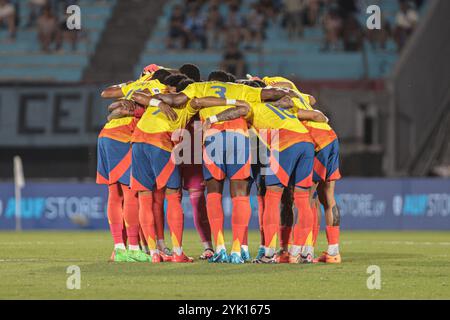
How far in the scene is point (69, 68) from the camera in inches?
1280

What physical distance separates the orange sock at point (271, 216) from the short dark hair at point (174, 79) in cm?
197

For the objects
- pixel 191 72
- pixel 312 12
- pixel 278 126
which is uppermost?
pixel 312 12

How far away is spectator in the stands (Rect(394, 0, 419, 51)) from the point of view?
31.7m

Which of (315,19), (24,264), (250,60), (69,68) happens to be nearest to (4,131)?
(69,68)

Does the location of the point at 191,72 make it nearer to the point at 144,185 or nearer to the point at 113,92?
the point at 113,92

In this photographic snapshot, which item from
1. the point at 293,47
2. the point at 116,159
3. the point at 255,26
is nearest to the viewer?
the point at 116,159

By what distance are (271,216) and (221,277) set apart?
1845 millimetres

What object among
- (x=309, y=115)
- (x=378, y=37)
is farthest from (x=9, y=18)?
(x=309, y=115)

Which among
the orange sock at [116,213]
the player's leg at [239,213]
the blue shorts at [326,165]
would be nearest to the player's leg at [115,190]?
the orange sock at [116,213]

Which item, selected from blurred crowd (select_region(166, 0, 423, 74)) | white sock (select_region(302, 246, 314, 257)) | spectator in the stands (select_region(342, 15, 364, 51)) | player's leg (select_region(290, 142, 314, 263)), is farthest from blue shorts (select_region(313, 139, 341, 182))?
spectator in the stands (select_region(342, 15, 364, 51))

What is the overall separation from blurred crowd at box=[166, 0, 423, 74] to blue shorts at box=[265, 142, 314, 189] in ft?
54.2

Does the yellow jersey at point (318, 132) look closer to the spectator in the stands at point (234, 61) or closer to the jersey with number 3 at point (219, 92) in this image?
the jersey with number 3 at point (219, 92)

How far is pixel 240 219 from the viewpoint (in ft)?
47.2

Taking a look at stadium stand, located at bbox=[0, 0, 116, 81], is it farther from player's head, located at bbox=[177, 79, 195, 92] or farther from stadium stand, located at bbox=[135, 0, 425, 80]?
player's head, located at bbox=[177, 79, 195, 92]
